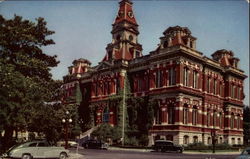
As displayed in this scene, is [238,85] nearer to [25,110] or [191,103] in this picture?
[191,103]

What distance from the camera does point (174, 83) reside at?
43.4m

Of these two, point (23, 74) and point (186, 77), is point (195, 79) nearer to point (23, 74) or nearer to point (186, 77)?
point (186, 77)

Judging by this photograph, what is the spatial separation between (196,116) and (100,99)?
16022 millimetres

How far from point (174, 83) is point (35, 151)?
24.0 m

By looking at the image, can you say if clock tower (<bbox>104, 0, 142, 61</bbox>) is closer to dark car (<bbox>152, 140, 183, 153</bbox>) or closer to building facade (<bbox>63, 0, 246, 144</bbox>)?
building facade (<bbox>63, 0, 246, 144</bbox>)

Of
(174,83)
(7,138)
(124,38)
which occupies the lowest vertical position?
(7,138)

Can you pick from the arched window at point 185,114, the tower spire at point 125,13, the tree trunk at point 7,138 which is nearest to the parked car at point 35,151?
the tree trunk at point 7,138

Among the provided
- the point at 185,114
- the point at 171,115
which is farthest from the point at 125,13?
the point at 185,114

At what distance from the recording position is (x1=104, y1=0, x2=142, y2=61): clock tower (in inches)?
2127

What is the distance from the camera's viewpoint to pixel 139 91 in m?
49.4

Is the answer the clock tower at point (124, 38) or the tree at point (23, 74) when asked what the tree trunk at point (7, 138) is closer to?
the tree at point (23, 74)

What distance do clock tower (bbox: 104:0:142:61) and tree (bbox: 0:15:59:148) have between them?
80.8ft

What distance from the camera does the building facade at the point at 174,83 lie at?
43.0 metres

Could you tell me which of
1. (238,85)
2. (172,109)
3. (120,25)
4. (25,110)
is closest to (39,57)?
(25,110)
